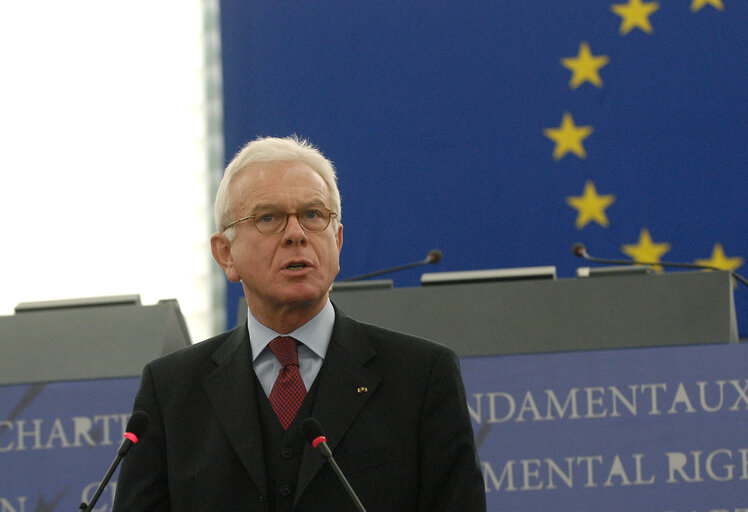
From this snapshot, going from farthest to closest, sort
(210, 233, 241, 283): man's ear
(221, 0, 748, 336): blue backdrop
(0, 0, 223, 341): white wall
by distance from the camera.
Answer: (0, 0, 223, 341): white wall < (221, 0, 748, 336): blue backdrop < (210, 233, 241, 283): man's ear

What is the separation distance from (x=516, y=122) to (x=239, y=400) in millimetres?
3471

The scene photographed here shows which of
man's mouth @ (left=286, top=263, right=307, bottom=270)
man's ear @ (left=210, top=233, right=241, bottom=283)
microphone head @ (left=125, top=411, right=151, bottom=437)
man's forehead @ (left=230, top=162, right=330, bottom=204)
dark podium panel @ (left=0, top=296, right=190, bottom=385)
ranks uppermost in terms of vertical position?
dark podium panel @ (left=0, top=296, right=190, bottom=385)

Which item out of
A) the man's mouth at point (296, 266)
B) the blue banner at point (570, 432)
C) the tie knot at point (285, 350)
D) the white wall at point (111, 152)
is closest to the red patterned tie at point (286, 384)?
the tie knot at point (285, 350)

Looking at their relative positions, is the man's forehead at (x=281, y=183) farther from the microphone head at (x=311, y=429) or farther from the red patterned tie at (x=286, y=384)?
the microphone head at (x=311, y=429)

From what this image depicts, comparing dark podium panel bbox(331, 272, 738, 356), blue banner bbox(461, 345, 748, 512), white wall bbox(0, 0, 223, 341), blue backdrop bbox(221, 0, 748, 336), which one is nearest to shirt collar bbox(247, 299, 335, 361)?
blue banner bbox(461, 345, 748, 512)

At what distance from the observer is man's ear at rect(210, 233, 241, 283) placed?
1794 mm

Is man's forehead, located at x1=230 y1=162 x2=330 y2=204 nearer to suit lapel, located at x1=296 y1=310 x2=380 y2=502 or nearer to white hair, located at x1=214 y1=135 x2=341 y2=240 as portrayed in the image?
white hair, located at x1=214 y1=135 x2=341 y2=240

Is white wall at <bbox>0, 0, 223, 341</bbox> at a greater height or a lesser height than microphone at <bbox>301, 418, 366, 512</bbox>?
greater

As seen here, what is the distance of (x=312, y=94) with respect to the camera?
5.02 metres

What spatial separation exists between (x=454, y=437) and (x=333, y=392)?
0.63 ft

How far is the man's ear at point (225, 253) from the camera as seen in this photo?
1.79 meters

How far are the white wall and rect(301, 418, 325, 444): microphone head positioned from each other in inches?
149

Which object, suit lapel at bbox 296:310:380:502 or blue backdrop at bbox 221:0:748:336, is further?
blue backdrop at bbox 221:0:748:336

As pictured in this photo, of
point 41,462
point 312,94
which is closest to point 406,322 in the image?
point 41,462
